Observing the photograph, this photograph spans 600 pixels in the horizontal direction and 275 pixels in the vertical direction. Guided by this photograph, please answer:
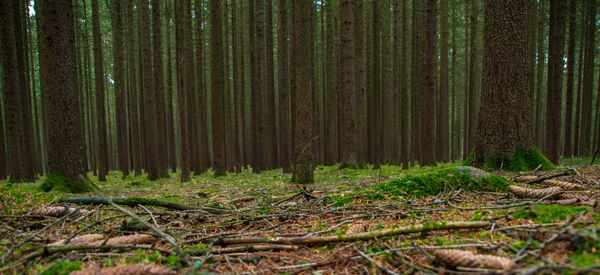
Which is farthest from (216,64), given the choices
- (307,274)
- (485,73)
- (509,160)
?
(307,274)

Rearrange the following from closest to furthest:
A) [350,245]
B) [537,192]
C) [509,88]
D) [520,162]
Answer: [350,245], [537,192], [520,162], [509,88]

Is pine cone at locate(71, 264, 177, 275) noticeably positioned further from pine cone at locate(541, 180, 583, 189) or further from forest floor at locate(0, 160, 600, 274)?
pine cone at locate(541, 180, 583, 189)

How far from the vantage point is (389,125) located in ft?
55.5

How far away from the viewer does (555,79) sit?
31.8ft

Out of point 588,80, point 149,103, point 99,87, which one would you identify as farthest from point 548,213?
point 588,80

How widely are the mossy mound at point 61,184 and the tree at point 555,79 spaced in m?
13.3

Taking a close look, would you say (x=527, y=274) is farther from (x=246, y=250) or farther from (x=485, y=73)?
(x=485, y=73)

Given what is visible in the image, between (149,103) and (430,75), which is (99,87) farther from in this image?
(430,75)

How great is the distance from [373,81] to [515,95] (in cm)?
1101

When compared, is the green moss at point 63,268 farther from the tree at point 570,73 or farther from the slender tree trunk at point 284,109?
the tree at point 570,73

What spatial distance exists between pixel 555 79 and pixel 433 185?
9.77m

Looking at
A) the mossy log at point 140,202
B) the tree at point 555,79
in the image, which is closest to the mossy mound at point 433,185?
the mossy log at point 140,202

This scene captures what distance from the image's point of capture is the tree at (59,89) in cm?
645

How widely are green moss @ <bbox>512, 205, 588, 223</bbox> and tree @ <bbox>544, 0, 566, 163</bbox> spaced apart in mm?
9284
